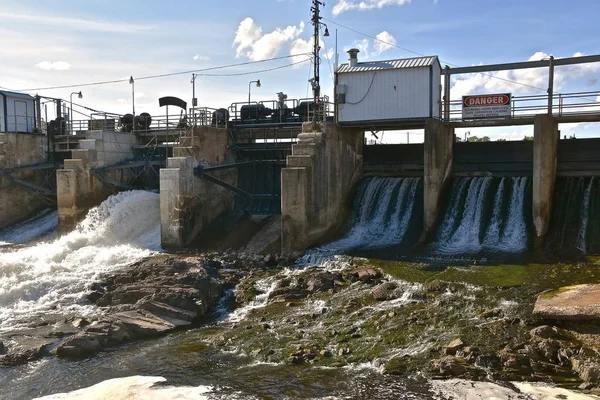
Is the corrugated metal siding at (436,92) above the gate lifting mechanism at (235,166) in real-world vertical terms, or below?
above

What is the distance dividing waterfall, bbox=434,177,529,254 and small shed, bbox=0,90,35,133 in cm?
2500

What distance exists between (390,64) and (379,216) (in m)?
6.53

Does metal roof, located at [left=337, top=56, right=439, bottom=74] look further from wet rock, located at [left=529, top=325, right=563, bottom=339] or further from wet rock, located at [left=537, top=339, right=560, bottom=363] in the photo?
wet rock, located at [left=537, top=339, right=560, bottom=363]

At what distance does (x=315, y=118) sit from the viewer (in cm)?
2502

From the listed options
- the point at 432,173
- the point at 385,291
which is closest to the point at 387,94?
the point at 432,173

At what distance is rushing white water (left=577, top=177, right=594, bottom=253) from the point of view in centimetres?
1969

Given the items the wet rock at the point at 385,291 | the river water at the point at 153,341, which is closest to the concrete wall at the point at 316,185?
the river water at the point at 153,341

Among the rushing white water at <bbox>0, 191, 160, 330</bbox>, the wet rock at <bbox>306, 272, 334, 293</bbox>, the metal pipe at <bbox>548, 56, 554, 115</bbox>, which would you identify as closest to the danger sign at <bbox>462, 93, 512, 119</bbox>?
the metal pipe at <bbox>548, 56, 554, 115</bbox>

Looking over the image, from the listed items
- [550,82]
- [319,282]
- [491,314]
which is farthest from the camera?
[550,82]

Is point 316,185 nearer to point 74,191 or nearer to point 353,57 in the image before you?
point 353,57

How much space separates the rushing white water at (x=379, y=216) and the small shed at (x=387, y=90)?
9.93 ft

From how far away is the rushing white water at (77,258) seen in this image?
1842 cm

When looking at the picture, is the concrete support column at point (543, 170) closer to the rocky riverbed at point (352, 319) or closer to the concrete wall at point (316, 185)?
the rocky riverbed at point (352, 319)

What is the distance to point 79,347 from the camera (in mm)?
14227
